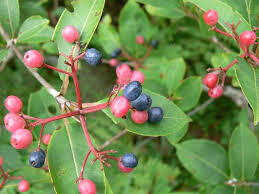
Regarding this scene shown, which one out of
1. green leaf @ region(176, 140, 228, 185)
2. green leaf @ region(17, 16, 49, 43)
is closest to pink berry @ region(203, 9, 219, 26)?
green leaf @ region(17, 16, 49, 43)

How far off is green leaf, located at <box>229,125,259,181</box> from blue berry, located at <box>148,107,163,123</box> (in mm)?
1134

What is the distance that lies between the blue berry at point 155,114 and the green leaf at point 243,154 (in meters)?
1.13

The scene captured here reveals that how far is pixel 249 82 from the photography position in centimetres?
132

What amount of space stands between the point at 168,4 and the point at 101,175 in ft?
4.33

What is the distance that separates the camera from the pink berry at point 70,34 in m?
1.53

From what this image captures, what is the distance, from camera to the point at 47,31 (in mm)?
2109

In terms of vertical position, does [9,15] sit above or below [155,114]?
above

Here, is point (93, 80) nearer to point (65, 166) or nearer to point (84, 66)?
point (84, 66)

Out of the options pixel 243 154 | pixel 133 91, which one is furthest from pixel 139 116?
pixel 243 154

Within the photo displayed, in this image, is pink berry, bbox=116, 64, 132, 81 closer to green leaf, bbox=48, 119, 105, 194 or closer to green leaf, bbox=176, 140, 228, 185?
green leaf, bbox=48, 119, 105, 194

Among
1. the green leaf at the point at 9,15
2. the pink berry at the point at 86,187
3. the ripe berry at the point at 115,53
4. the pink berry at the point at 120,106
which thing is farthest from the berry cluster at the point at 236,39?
the ripe berry at the point at 115,53

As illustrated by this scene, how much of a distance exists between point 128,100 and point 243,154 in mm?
1470

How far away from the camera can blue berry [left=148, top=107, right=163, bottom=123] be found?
4.64 feet

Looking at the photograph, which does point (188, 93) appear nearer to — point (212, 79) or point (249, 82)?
point (212, 79)
